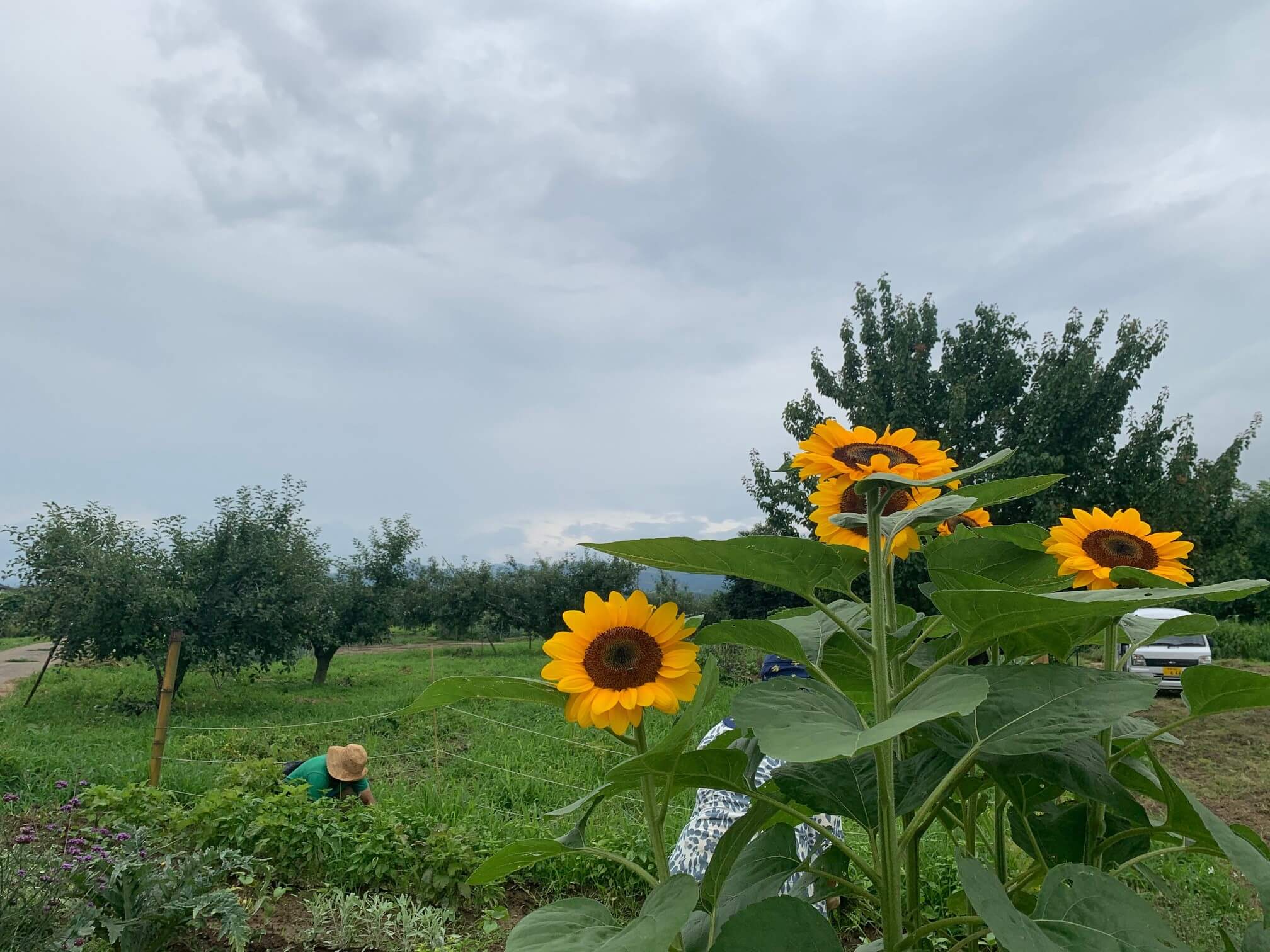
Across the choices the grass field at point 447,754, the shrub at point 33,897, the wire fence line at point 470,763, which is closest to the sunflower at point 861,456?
the grass field at point 447,754

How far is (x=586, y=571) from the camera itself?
2550 cm

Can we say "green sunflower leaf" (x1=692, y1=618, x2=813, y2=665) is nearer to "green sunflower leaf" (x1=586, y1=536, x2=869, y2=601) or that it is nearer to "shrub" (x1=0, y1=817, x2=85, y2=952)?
"green sunflower leaf" (x1=586, y1=536, x2=869, y2=601)

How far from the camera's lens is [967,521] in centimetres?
117

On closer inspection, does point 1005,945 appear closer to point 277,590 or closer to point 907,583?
point 907,583

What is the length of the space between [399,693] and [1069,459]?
11.7 m

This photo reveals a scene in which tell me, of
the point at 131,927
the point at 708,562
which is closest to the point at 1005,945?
the point at 708,562

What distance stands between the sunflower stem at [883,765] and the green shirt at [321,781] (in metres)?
5.36

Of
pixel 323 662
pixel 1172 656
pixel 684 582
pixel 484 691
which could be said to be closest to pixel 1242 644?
pixel 1172 656

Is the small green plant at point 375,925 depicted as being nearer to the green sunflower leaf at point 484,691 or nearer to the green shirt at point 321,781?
the green shirt at point 321,781

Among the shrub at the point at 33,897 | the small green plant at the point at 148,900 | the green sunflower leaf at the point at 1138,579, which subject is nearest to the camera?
the green sunflower leaf at the point at 1138,579

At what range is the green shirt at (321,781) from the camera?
550 centimetres

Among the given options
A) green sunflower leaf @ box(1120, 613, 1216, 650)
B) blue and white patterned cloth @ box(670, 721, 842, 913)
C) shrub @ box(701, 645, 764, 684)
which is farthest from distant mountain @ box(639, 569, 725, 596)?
green sunflower leaf @ box(1120, 613, 1216, 650)

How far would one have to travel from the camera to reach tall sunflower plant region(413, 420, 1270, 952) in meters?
0.70

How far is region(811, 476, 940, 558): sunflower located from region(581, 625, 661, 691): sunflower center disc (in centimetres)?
24
